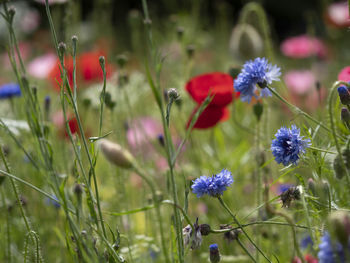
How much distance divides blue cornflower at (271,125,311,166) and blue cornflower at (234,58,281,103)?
9 cm

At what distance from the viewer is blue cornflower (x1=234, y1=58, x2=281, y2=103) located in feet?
2.06

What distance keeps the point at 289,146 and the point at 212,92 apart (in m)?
0.38

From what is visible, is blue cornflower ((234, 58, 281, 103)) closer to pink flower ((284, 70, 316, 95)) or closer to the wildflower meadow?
the wildflower meadow

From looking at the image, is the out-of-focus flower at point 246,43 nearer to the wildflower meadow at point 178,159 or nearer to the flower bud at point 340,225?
the wildflower meadow at point 178,159

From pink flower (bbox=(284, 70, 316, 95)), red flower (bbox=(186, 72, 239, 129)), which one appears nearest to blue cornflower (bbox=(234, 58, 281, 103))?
red flower (bbox=(186, 72, 239, 129))

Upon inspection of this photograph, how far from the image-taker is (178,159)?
1.13 meters

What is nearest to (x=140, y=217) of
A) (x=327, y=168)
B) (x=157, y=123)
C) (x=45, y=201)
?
(x=45, y=201)

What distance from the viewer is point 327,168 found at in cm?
66

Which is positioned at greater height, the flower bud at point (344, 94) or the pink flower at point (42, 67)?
the pink flower at point (42, 67)

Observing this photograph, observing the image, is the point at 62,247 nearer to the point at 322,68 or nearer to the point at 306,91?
the point at 306,91

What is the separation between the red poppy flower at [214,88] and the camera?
923 mm

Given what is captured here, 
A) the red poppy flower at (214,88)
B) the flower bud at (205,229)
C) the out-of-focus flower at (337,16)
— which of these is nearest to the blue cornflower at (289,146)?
the flower bud at (205,229)

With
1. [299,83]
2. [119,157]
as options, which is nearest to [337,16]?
[299,83]

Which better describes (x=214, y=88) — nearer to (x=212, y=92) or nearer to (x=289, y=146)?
(x=212, y=92)
